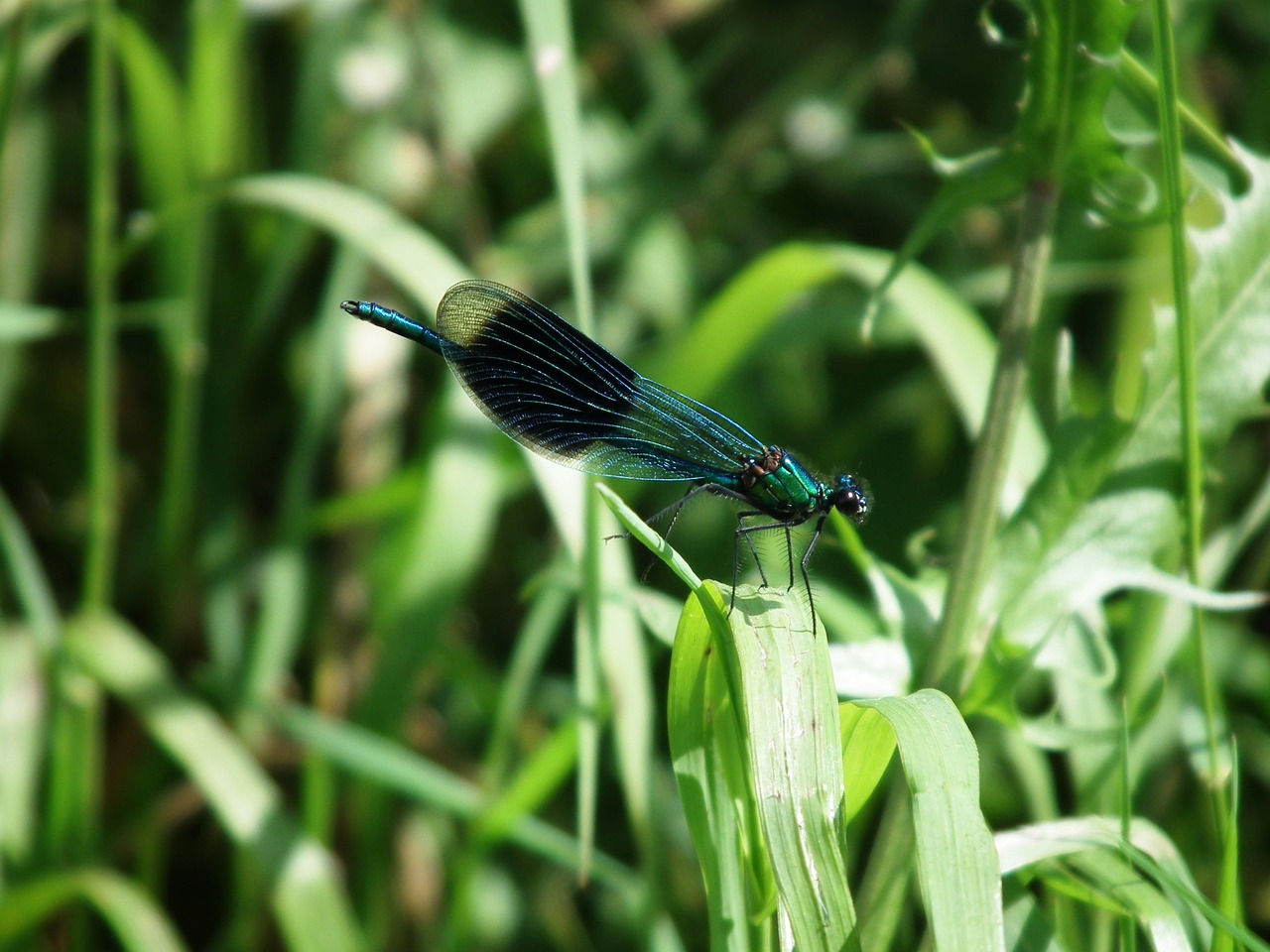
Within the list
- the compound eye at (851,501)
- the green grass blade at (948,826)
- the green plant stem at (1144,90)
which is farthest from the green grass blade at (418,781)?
the green plant stem at (1144,90)

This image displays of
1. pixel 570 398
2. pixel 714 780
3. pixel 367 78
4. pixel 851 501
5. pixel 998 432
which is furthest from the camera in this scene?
pixel 367 78

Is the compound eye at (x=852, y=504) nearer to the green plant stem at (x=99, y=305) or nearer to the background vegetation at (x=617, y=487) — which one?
the background vegetation at (x=617, y=487)

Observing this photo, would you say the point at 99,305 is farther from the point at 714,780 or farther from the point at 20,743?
the point at 714,780

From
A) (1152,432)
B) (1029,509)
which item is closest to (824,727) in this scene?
(1029,509)

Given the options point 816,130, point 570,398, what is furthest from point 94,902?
point 816,130

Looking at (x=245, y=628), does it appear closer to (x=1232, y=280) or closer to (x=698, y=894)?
(x=698, y=894)

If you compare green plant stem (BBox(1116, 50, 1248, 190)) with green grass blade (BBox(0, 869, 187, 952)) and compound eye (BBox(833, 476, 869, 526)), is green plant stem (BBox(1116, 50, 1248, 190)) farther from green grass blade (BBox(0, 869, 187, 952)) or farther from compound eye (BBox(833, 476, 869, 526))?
green grass blade (BBox(0, 869, 187, 952))

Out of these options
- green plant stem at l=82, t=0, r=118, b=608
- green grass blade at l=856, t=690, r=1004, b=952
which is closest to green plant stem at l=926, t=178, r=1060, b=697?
green grass blade at l=856, t=690, r=1004, b=952

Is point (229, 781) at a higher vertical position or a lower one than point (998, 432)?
lower
